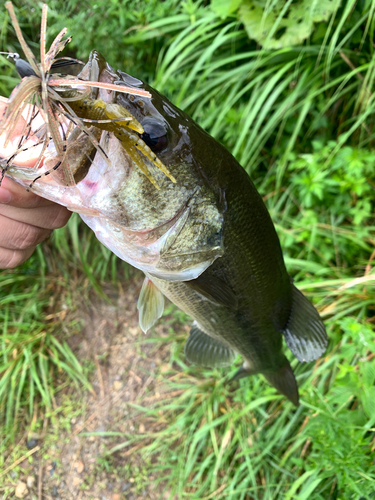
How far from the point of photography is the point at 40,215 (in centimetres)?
98

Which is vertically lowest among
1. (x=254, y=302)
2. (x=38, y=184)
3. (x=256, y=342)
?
(x=256, y=342)

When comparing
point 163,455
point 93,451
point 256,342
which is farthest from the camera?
point 93,451

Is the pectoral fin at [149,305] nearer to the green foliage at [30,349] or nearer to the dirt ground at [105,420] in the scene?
the dirt ground at [105,420]

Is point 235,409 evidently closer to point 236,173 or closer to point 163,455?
point 163,455

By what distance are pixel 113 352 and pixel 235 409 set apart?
3.75 ft

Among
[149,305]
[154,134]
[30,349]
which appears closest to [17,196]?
[154,134]

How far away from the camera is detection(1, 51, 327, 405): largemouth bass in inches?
28.2

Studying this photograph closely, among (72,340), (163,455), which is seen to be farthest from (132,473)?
(72,340)

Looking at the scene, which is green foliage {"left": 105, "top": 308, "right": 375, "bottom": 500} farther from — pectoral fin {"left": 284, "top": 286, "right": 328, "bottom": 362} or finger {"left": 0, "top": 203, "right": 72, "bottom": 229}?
finger {"left": 0, "top": 203, "right": 72, "bottom": 229}

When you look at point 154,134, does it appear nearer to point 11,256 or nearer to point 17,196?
point 17,196

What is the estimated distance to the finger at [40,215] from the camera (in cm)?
95

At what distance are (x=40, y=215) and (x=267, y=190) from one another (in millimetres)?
1715

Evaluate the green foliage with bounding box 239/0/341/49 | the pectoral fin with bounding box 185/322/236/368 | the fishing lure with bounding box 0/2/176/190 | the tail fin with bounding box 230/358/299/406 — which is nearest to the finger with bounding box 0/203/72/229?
the fishing lure with bounding box 0/2/176/190

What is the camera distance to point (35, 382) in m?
2.62
